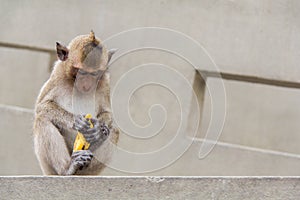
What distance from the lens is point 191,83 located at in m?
9.28

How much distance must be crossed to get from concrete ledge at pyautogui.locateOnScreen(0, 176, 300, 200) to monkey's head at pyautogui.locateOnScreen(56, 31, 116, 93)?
68.3 inches

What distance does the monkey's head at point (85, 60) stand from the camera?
5719 mm

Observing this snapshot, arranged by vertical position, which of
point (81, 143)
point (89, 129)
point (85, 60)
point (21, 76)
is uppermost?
point (85, 60)

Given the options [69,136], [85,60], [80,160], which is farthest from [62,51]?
[80,160]

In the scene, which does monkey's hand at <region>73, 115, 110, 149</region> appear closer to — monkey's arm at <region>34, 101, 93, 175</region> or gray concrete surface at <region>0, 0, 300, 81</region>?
monkey's arm at <region>34, 101, 93, 175</region>

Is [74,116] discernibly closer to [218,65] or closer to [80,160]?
[80,160]

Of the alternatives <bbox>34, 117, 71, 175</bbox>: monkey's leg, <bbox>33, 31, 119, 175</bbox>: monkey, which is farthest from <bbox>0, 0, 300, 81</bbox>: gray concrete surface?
<bbox>34, 117, 71, 175</bbox>: monkey's leg

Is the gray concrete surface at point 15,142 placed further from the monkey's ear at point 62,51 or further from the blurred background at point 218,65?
the monkey's ear at point 62,51

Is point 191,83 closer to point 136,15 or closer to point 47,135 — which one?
point 136,15

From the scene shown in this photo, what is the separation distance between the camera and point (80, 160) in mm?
5516

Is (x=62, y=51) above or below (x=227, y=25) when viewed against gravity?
below

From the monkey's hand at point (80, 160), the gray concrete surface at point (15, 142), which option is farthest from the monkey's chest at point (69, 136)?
the gray concrete surface at point (15, 142)

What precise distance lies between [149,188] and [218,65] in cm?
528

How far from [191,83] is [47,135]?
382 cm
